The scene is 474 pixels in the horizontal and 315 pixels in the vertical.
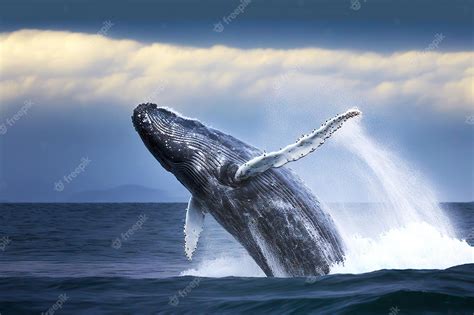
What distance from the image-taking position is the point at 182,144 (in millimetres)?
11398

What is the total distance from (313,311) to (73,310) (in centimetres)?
323

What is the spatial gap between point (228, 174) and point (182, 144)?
2.94 feet

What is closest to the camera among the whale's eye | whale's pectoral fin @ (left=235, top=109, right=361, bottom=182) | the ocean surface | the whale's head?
the ocean surface

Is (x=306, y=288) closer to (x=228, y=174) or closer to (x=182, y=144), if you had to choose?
(x=228, y=174)

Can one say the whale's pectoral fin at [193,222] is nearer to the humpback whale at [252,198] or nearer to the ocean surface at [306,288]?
the humpback whale at [252,198]

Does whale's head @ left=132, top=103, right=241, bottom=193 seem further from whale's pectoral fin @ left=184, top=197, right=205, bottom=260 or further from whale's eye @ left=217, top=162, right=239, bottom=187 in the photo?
whale's pectoral fin @ left=184, top=197, right=205, bottom=260

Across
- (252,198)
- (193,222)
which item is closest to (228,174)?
(252,198)

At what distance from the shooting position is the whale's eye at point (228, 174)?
1094 centimetres

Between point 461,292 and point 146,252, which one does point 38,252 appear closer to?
point 146,252

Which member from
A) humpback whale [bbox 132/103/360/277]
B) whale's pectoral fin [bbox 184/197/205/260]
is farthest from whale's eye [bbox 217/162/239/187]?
whale's pectoral fin [bbox 184/197/205/260]

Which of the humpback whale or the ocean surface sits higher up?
the humpback whale

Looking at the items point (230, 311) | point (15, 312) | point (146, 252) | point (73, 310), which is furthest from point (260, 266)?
point (146, 252)

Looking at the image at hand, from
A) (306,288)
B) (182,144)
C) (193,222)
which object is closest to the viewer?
(306,288)

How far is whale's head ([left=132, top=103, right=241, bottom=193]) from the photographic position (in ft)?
36.9
